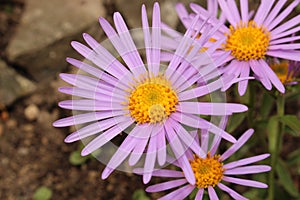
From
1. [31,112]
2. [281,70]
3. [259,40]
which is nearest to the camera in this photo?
[259,40]

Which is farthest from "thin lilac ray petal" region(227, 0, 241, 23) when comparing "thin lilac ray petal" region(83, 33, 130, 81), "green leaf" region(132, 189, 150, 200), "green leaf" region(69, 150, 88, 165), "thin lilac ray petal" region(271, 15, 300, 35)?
"green leaf" region(69, 150, 88, 165)

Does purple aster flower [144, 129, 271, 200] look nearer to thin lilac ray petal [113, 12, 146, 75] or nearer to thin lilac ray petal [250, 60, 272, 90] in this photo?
thin lilac ray petal [250, 60, 272, 90]

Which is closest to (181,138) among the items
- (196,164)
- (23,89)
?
(196,164)

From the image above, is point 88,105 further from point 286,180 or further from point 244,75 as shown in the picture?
point 286,180

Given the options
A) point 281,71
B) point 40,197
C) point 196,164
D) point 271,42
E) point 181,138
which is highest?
point 271,42

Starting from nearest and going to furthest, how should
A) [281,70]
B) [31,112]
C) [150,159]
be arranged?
[150,159] < [281,70] < [31,112]

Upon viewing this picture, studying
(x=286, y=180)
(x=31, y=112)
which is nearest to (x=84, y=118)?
(x=286, y=180)

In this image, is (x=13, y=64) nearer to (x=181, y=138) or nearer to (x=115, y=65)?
(x=115, y=65)
